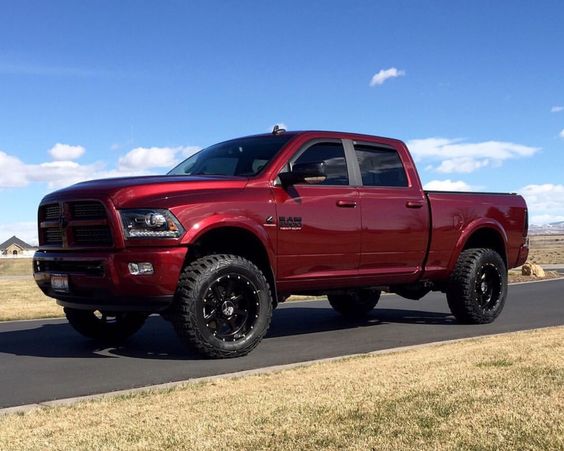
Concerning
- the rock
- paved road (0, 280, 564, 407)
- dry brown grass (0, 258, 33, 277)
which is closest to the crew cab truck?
paved road (0, 280, 564, 407)

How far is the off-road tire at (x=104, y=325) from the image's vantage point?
311 inches

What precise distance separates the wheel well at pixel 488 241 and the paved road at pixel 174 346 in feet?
3.32

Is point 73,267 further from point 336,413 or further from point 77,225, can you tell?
point 336,413

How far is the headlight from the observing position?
620 cm

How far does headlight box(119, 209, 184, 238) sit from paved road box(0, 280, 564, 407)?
1212 millimetres

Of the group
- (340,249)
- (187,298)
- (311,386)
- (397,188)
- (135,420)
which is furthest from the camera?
(397,188)

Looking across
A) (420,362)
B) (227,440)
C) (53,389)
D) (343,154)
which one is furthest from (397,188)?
(227,440)

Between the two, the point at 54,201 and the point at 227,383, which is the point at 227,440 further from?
the point at 54,201

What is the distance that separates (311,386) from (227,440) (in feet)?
4.51

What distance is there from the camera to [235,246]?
6984mm

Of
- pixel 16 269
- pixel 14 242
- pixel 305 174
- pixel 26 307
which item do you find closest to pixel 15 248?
pixel 14 242

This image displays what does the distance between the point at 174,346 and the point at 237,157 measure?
2202 mm

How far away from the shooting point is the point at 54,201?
6.93 meters

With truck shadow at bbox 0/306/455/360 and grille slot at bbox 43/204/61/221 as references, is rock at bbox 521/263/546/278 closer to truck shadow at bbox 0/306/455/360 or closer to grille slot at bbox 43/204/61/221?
truck shadow at bbox 0/306/455/360
